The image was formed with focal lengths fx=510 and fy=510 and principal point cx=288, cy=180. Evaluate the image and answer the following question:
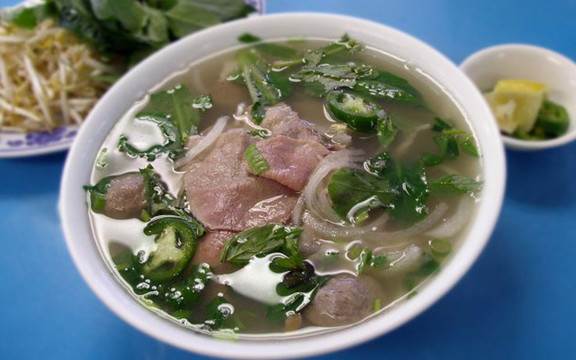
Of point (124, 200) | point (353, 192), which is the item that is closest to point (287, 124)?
point (353, 192)

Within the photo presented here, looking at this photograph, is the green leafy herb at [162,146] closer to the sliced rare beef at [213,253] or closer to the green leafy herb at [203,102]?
the green leafy herb at [203,102]

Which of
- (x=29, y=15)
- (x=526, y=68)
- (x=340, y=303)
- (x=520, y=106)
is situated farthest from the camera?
(x=29, y=15)

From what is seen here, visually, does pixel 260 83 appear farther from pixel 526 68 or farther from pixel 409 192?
pixel 526 68

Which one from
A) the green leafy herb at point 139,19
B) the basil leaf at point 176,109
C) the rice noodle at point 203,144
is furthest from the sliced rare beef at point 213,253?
the green leafy herb at point 139,19

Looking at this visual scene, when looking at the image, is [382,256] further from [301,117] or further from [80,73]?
[80,73]

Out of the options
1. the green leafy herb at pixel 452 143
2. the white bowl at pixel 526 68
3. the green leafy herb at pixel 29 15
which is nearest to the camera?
the green leafy herb at pixel 452 143

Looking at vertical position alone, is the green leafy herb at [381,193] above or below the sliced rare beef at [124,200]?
above
